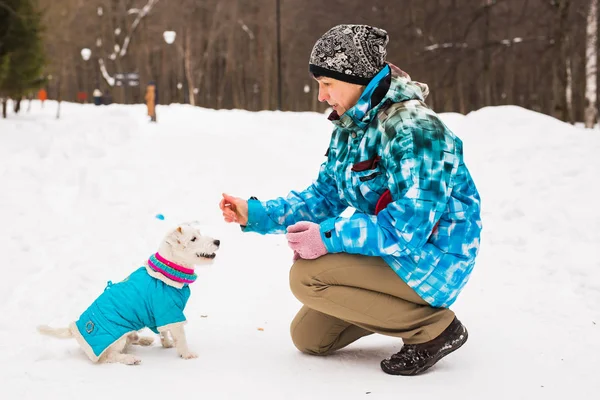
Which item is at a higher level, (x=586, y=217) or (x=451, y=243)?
(x=451, y=243)

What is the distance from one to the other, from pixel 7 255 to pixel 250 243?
7.74 feet

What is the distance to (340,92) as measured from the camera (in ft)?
11.7

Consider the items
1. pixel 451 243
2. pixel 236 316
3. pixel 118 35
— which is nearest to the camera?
pixel 451 243

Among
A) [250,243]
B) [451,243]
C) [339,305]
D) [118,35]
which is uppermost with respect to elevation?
[118,35]

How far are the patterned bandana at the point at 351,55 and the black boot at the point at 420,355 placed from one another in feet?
4.55

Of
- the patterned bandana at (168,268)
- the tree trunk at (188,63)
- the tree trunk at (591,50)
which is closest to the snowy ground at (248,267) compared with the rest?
the patterned bandana at (168,268)

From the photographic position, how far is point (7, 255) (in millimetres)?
5930

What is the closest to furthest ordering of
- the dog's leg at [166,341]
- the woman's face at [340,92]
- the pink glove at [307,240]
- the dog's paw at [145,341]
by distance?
the pink glove at [307,240]
the woman's face at [340,92]
the dog's leg at [166,341]
the dog's paw at [145,341]

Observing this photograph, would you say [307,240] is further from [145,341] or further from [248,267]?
[248,267]

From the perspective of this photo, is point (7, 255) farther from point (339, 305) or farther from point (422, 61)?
point (422, 61)

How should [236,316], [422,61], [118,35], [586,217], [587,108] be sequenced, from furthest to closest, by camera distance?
[118,35]
[422,61]
[587,108]
[586,217]
[236,316]

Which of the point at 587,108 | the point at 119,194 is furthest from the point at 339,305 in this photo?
the point at 587,108

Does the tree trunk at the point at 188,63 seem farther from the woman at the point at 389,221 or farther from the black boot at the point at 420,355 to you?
the black boot at the point at 420,355

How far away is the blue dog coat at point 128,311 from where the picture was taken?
359 cm
